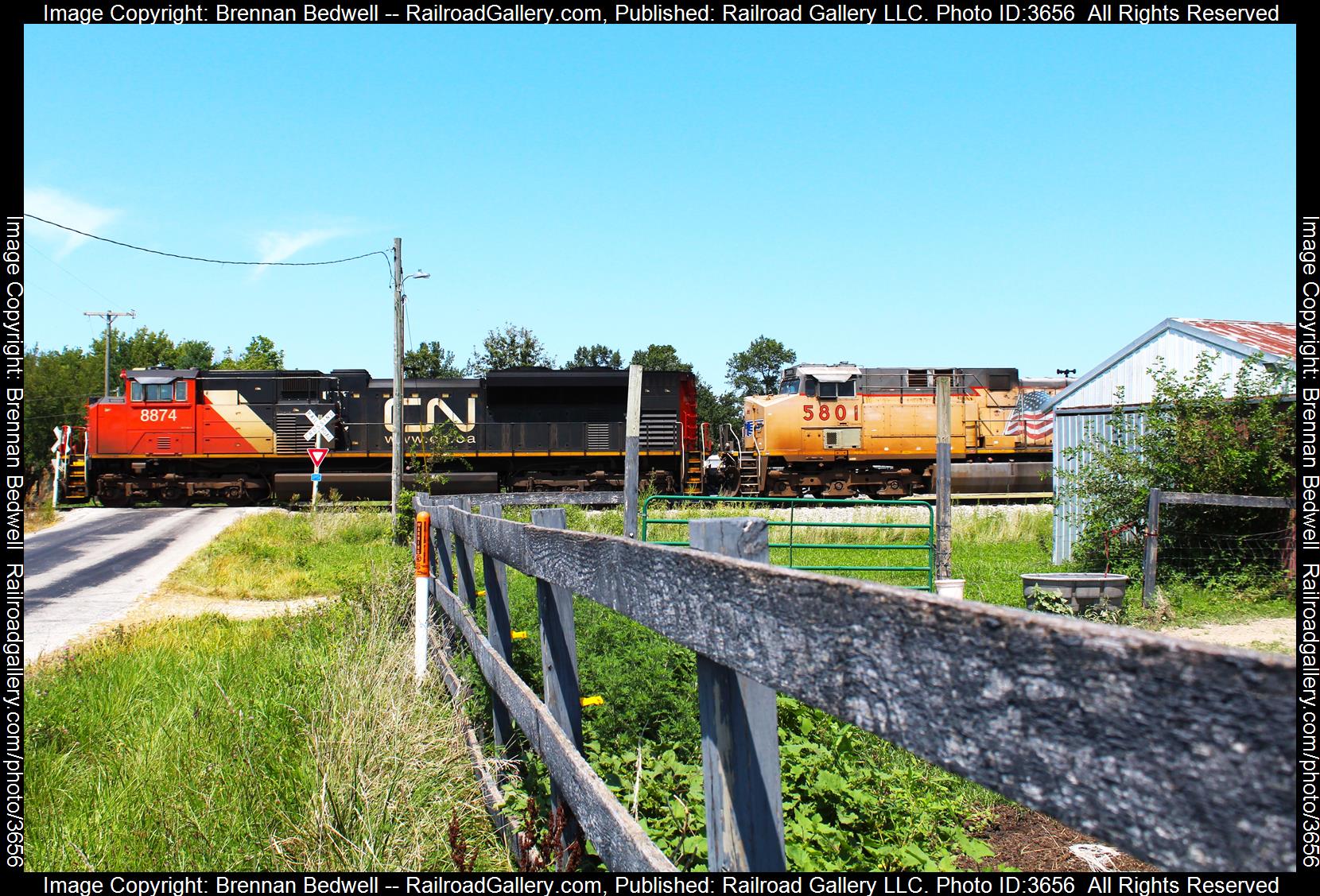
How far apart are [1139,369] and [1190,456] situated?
7.12ft

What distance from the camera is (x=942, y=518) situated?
9789 millimetres

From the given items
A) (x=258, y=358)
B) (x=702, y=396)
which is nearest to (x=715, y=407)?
(x=702, y=396)

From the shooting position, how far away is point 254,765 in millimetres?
3611

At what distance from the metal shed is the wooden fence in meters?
11.2

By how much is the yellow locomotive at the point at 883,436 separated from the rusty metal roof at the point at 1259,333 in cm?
1061

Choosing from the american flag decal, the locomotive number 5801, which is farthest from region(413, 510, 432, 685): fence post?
the american flag decal

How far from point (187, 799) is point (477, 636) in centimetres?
122

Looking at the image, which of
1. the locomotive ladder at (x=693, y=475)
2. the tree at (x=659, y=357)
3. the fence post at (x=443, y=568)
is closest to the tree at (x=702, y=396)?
A: the tree at (x=659, y=357)

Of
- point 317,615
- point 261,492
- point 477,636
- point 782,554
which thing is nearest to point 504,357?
point 261,492

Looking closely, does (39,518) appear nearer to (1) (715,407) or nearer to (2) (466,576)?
(2) (466,576)

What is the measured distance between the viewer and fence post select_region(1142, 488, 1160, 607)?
9.32 meters

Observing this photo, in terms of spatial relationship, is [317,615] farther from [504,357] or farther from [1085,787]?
[504,357]

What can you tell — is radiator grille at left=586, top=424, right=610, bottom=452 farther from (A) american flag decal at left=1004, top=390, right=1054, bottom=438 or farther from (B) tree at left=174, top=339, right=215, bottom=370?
(B) tree at left=174, top=339, right=215, bottom=370

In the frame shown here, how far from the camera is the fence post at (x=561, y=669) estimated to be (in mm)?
2533
